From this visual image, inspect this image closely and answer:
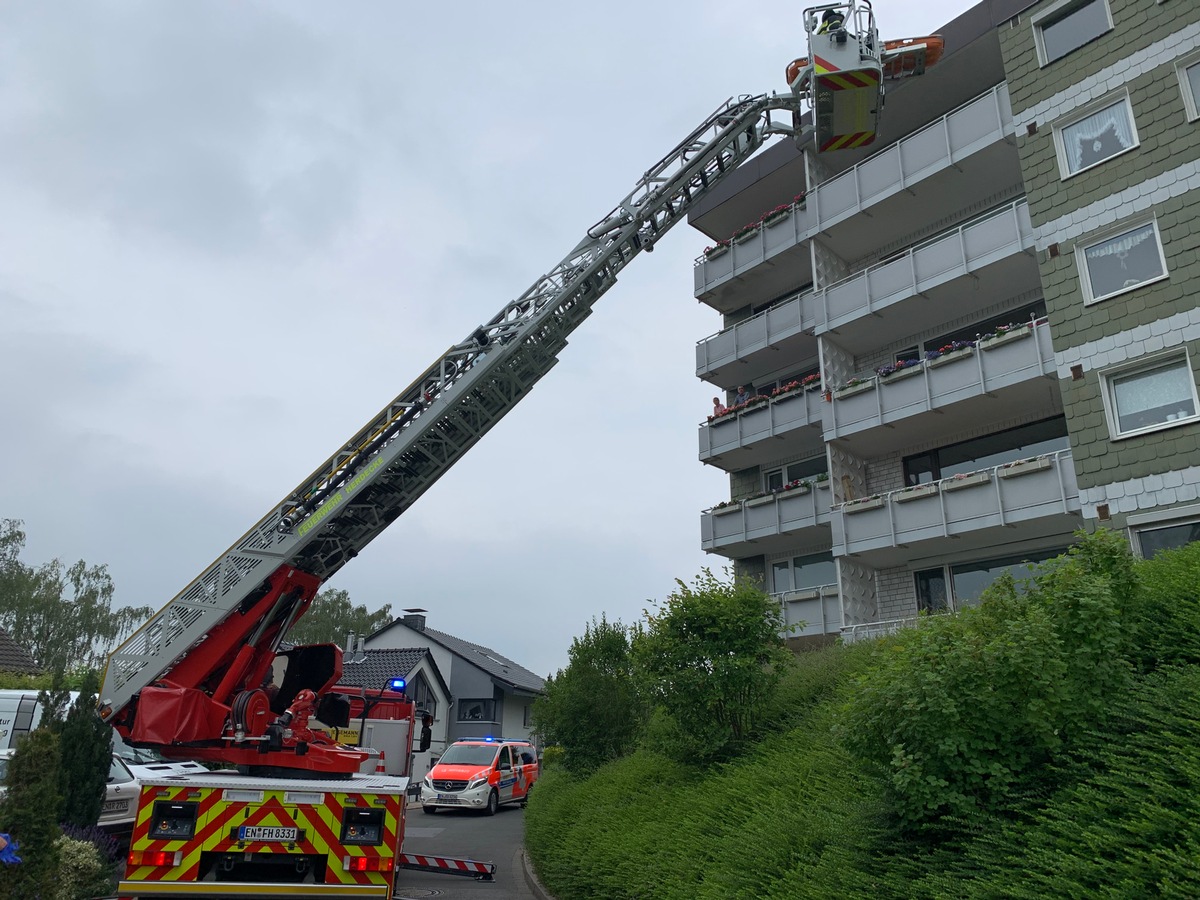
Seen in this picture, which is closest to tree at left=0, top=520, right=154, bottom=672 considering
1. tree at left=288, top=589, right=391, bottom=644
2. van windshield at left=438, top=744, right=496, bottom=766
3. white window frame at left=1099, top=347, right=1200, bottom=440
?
tree at left=288, top=589, right=391, bottom=644

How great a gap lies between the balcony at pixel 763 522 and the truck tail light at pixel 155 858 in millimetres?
14712

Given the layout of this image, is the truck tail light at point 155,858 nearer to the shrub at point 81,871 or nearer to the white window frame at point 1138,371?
the shrub at point 81,871

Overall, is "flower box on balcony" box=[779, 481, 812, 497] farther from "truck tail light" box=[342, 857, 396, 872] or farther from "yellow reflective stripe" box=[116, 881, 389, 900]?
"yellow reflective stripe" box=[116, 881, 389, 900]

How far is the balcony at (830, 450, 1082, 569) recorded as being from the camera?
48.3 ft

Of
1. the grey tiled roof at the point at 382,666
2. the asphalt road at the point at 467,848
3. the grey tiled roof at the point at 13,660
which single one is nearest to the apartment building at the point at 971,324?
the asphalt road at the point at 467,848

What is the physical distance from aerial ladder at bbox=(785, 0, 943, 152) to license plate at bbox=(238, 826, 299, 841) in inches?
423

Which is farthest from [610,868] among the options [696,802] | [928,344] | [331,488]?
[928,344]

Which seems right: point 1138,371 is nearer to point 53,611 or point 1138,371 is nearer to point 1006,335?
point 1006,335

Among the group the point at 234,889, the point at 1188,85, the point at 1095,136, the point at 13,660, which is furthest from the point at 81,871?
the point at 13,660

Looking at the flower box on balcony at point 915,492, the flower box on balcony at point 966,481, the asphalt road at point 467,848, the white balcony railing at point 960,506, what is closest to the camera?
the asphalt road at point 467,848

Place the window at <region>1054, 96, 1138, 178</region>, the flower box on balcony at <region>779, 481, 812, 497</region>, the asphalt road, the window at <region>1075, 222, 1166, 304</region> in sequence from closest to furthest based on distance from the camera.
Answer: the asphalt road, the window at <region>1075, 222, 1166, 304</region>, the window at <region>1054, 96, 1138, 178</region>, the flower box on balcony at <region>779, 481, 812, 497</region>

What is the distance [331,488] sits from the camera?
10070mm

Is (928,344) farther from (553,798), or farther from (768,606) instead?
(553,798)

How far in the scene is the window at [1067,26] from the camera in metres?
15.0
